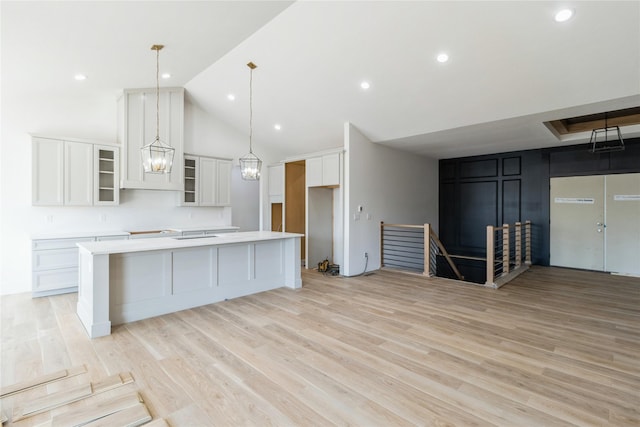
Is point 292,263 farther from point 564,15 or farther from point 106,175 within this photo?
point 564,15

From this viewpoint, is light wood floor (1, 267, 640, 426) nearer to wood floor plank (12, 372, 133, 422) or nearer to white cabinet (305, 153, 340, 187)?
wood floor plank (12, 372, 133, 422)

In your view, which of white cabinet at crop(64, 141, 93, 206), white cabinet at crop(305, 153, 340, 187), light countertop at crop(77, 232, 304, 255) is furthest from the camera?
white cabinet at crop(305, 153, 340, 187)

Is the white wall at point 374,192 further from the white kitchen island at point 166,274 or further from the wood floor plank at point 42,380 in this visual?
the wood floor plank at point 42,380

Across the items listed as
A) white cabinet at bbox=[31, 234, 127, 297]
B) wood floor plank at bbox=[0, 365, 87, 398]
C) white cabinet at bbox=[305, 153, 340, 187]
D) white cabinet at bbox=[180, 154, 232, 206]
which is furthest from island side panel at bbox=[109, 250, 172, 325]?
white cabinet at bbox=[305, 153, 340, 187]

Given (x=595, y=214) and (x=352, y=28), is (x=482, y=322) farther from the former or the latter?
(x=595, y=214)

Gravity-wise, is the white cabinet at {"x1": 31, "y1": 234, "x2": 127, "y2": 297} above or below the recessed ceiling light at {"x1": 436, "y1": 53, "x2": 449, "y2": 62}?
below

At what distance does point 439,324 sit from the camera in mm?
3627

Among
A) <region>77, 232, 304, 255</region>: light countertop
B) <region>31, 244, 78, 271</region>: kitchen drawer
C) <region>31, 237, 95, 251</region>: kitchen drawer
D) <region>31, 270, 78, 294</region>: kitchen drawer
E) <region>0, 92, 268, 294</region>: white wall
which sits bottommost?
<region>31, 270, 78, 294</region>: kitchen drawer

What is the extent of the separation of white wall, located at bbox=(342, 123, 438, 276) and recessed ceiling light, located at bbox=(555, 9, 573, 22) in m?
3.40

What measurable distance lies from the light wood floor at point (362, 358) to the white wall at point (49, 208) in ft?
2.53

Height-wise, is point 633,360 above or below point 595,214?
below

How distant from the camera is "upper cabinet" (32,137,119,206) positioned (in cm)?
485

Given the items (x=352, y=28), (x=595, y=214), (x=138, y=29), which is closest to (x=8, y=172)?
(x=138, y=29)

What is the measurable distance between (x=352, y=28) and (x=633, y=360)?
14.7 ft
